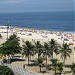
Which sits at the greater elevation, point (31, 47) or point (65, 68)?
point (31, 47)

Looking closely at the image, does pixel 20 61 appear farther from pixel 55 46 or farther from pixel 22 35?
pixel 22 35

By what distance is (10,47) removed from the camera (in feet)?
203

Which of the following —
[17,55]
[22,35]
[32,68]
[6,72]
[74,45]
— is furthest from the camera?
[22,35]

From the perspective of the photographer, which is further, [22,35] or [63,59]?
[22,35]

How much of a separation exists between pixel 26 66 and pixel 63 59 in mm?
8737

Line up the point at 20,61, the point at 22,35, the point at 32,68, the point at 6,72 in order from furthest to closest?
the point at 22,35
the point at 20,61
the point at 32,68
the point at 6,72

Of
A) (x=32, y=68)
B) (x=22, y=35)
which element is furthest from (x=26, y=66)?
(x=22, y=35)

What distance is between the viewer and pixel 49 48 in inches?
2349

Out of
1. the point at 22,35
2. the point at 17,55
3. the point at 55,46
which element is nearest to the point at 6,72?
the point at 55,46

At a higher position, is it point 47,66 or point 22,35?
point 22,35

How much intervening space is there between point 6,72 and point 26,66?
68.5ft

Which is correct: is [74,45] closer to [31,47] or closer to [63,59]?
[63,59]

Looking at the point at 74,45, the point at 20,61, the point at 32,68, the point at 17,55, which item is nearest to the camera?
the point at 32,68

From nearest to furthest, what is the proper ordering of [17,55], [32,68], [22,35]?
[32,68]
[17,55]
[22,35]
